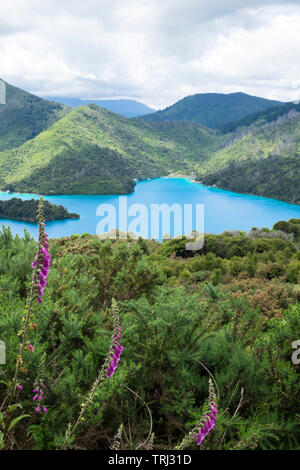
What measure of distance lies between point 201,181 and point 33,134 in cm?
8075

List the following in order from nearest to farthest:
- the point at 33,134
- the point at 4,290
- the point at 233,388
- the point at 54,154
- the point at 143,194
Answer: the point at 233,388 → the point at 4,290 → the point at 143,194 → the point at 54,154 → the point at 33,134

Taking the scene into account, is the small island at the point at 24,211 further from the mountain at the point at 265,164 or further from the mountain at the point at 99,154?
the mountain at the point at 265,164

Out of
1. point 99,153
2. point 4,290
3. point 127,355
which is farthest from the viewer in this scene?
point 99,153

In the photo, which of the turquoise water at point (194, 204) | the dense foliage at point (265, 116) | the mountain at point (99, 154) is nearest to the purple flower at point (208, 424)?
the turquoise water at point (194, 204)

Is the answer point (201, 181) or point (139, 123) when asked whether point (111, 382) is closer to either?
point (201, 181)

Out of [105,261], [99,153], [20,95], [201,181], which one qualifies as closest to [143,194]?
[201,181]

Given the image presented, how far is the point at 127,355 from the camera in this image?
266cm

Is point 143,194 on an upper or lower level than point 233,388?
upper

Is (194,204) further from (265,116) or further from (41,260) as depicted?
(265,116)

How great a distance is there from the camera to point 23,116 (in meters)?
152

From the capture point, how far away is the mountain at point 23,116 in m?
137

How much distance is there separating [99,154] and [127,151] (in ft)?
56.3

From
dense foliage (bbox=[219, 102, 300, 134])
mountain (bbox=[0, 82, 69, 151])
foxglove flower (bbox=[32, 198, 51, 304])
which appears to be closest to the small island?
foxglove flower (bbox=[32, 198, 51, 304])

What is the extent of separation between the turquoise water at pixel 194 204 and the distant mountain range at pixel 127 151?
4.91 metres
